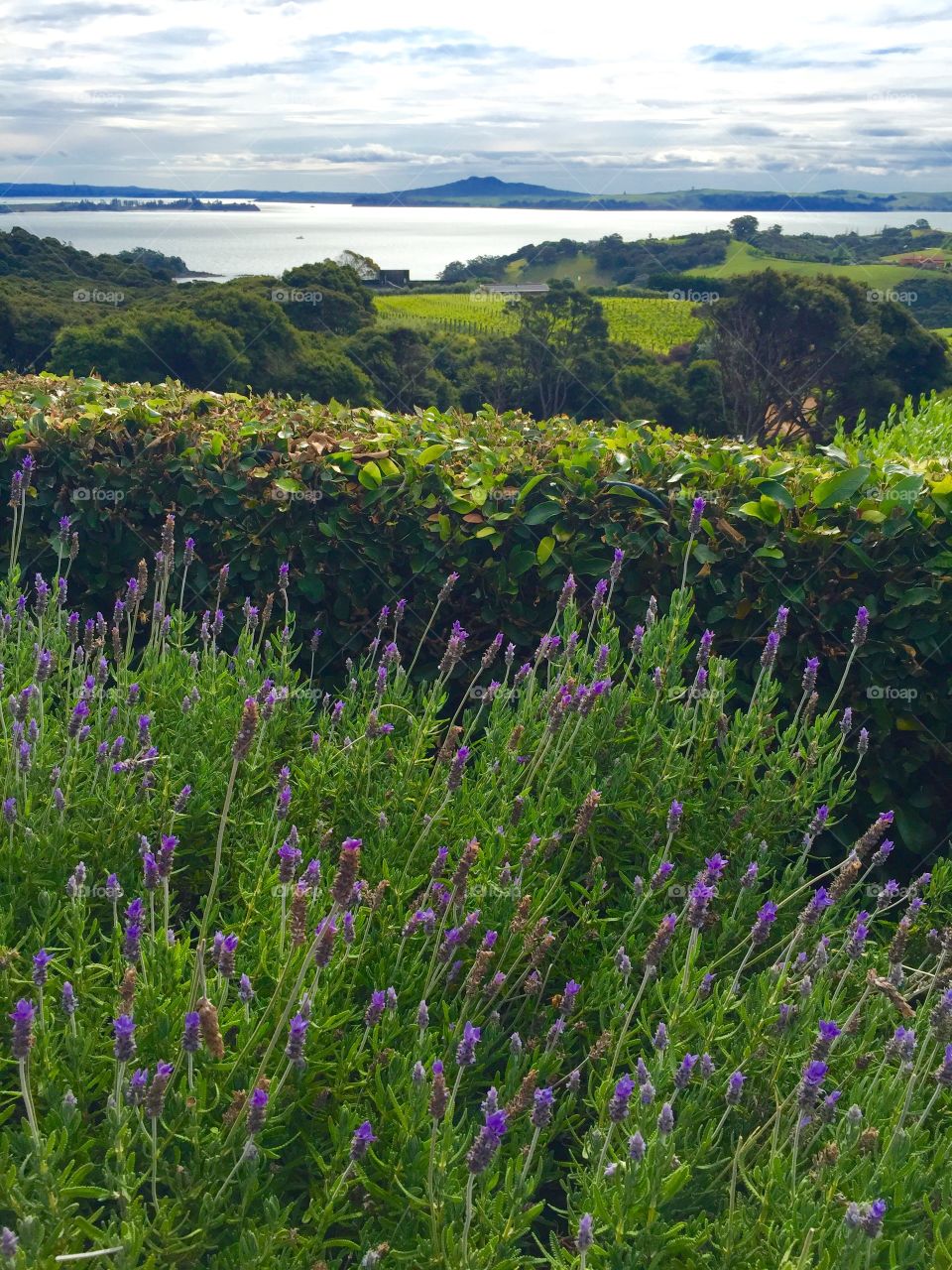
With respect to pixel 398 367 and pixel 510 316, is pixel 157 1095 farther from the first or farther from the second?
pixel 510 316

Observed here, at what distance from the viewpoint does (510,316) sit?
2080 inches

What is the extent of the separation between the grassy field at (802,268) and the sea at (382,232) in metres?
1.73

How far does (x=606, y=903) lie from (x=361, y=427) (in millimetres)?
3350

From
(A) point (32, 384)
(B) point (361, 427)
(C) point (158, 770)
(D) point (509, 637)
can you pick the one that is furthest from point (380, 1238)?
(A) point (32, 384)

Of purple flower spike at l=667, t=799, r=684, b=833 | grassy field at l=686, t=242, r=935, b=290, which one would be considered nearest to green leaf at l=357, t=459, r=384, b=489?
purple flower spike at l=667, t=799, r=684, b=833

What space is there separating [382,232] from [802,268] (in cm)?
3207

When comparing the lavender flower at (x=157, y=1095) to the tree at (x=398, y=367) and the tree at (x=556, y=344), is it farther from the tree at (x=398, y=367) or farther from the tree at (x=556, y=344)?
the tree at (x=556, y=344)

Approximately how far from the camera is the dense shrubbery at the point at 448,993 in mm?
2246

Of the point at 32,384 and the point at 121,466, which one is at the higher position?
the point at 32,384

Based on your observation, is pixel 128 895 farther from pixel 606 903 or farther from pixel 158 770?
pixel 606 903

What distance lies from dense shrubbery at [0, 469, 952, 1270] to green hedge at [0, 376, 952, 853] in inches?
33.9

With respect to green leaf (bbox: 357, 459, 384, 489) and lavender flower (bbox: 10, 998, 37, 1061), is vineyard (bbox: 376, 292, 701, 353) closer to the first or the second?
green leaf (bbox: 357, 459, 384, 489)

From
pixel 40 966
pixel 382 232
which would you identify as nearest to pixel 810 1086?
pixel 40 966

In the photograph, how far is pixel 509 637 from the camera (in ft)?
17.5
